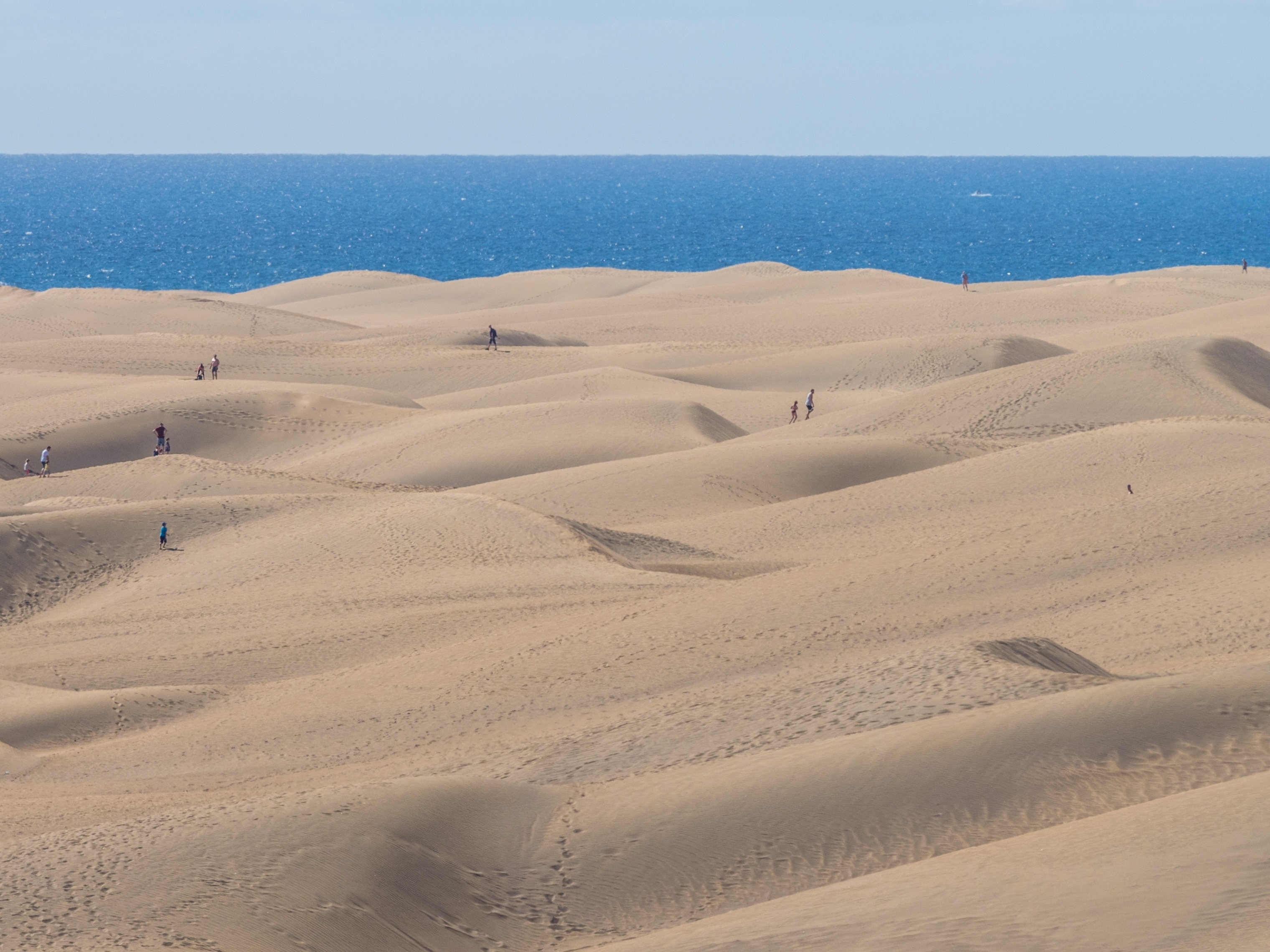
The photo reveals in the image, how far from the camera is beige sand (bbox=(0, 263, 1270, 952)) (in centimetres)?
1012

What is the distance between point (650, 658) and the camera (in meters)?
17.3

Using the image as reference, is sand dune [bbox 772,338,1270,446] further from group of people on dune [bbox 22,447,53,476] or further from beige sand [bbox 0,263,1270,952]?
group of people on dune [bbox 22,447,53,476]

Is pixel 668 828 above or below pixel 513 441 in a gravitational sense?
above

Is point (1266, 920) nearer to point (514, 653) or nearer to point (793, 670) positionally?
point (793, 670)

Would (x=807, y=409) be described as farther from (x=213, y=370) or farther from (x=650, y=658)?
(x=650, y=658)

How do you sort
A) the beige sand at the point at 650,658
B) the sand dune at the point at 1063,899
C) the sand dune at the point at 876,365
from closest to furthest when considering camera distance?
the sand dune at the point at 1063,899
the beige sand at the point at 650,658
the sand dune at the point at 876,365

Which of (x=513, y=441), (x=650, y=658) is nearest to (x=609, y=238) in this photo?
(x=513, y=441)

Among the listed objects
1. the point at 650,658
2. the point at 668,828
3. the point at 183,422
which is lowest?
the point at 183,422

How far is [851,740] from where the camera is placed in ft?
41.2

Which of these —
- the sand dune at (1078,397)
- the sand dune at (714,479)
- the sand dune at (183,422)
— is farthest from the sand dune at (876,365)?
the sand dune at (714,479)

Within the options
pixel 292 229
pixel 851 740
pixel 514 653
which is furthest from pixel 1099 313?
pixel 292 229

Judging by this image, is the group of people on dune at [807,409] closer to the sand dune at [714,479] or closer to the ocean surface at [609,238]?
the sand dune at [714,479]

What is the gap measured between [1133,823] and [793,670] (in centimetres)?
654

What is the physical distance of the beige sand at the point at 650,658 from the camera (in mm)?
10125
